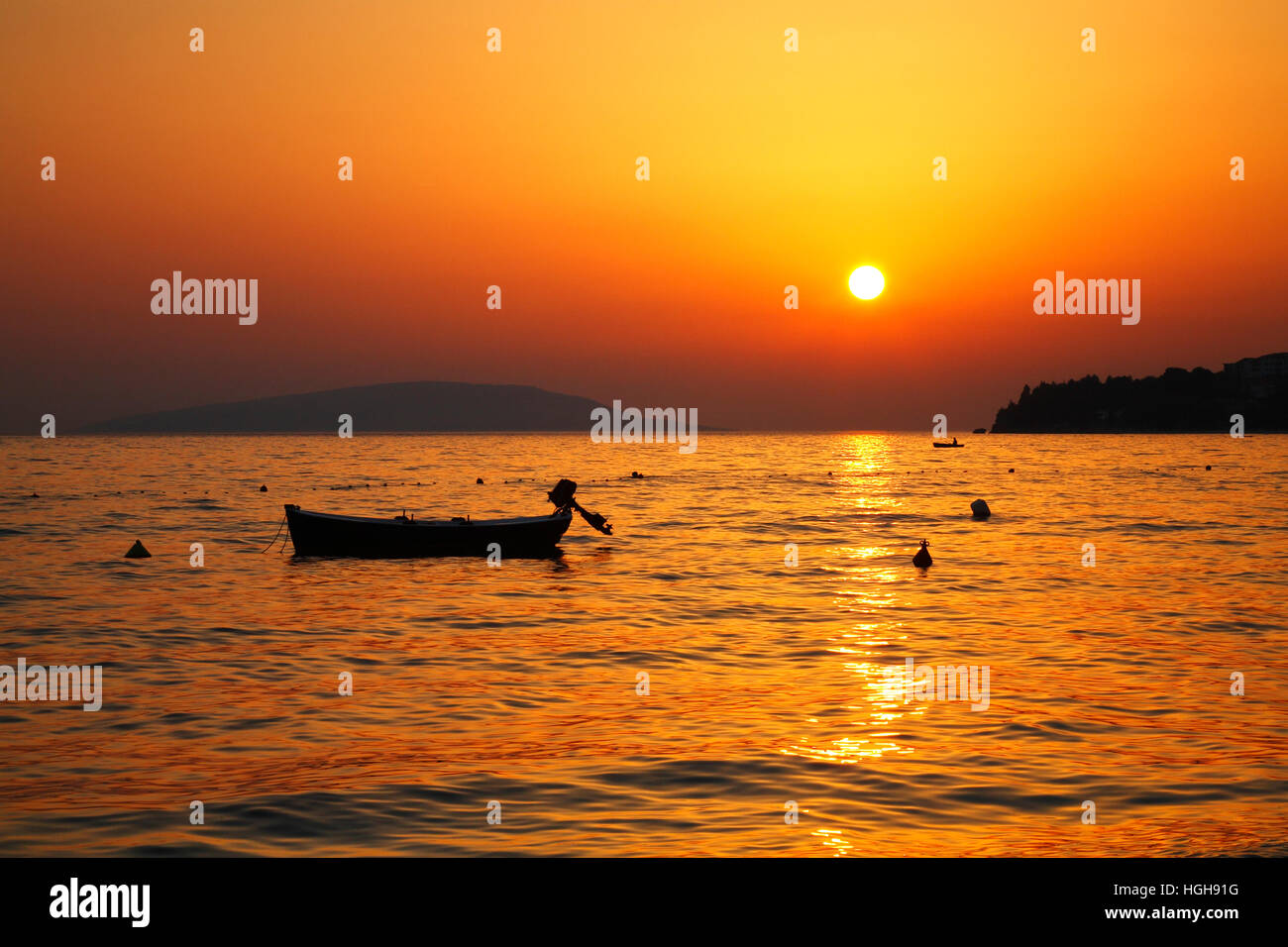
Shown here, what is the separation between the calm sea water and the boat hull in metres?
0.88

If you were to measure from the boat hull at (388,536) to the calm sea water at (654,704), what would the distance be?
881mm

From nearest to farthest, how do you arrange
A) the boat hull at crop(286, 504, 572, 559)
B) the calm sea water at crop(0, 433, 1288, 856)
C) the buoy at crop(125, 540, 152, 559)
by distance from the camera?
1. the calm sea water at crop(0, 433, 1288, 856)
2. the boat hull at crop(286, 504, 572, 559)
3. the buoy at crop(125, 540, 152, 559)

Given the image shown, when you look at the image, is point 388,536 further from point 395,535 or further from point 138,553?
point 138,553

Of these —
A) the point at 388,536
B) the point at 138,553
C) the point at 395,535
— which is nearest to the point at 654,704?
the point at 395,535

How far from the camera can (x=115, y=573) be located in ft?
123

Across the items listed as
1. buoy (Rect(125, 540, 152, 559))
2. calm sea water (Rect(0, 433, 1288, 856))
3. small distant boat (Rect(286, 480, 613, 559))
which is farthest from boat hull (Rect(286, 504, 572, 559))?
buoy (Rect(125, 540, 152, 559))

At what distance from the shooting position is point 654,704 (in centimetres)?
1769

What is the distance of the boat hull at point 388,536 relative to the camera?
40406 mm

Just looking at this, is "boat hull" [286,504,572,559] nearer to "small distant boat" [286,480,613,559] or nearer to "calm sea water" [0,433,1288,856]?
"small distant boat" [286,480,613,559]

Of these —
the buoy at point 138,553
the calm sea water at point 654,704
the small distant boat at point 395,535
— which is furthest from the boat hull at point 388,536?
the buoy at point 138,553

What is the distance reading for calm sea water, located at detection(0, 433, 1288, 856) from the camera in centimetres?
1166
